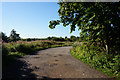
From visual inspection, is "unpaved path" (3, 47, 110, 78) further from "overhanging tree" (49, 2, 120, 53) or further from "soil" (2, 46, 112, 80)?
"overhanging tree" (49, 2, 120, 53)

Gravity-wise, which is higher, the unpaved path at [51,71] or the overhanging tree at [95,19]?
the overhanging tree at [95,19]

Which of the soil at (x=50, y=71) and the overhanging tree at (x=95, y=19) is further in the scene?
the soil at (x=50, y=71)

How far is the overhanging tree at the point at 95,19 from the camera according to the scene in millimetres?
3518

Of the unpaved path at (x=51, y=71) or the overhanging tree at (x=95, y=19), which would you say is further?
Result: the unpaved path at (x=51, y=71)

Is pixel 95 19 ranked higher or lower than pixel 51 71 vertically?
higher

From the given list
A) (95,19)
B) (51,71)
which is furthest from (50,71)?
(95,19)

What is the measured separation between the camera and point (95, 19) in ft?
11.7

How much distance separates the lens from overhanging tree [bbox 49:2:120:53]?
3.52 m

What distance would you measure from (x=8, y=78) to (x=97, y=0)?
5.18 metres

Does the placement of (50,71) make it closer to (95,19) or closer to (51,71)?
(51,71)

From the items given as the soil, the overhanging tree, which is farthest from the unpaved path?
the overhanging tree

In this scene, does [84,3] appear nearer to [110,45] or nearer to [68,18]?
[68,18]

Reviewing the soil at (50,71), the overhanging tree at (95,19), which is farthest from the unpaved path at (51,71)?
the overhanging tree at (95,19)

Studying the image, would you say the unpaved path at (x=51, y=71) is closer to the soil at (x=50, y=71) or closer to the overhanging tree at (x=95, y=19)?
the soil at (x=50, y=71)
